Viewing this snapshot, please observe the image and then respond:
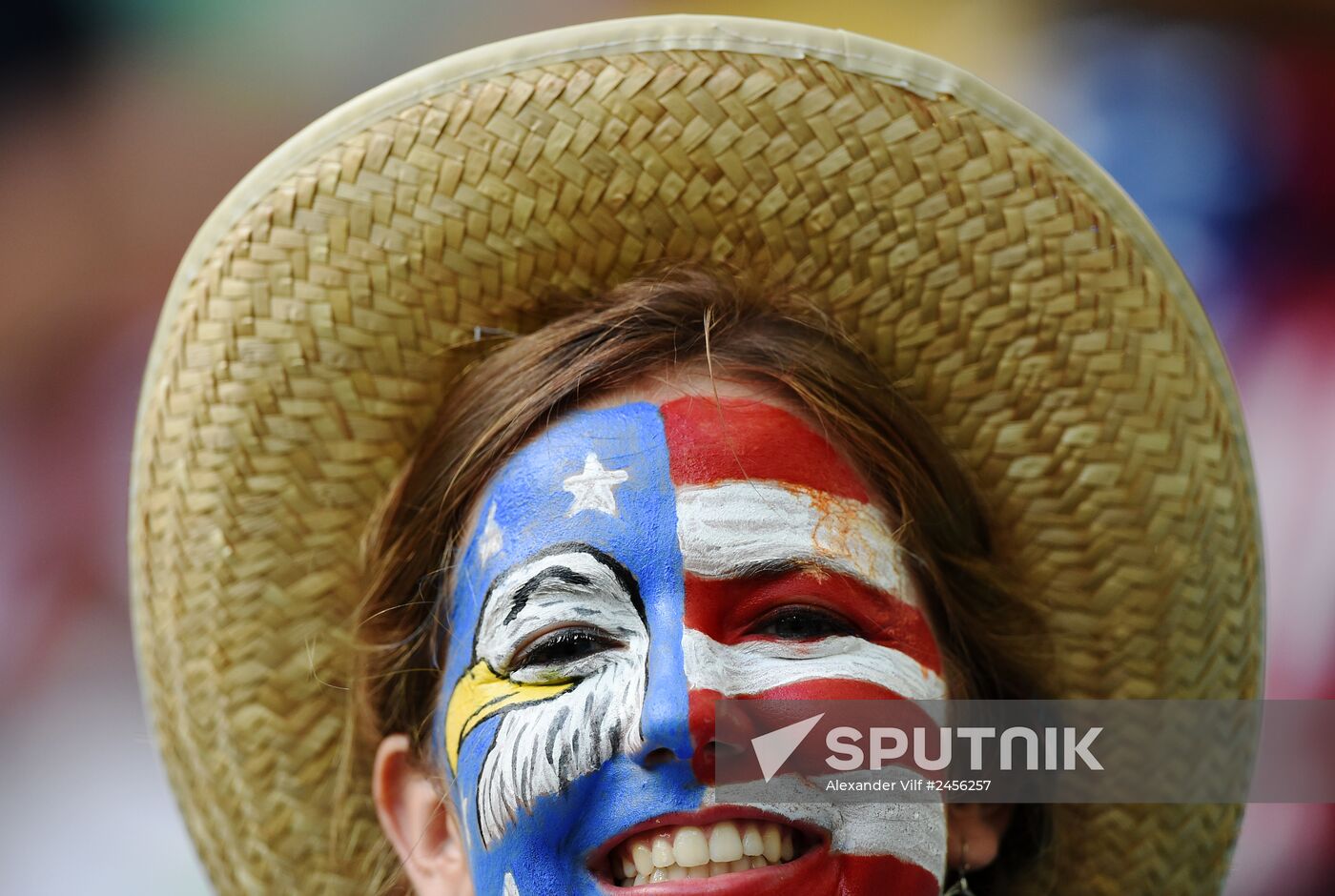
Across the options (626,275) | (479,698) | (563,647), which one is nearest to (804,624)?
(563,647)

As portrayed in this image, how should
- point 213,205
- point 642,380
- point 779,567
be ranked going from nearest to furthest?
point 779,567, point 642,380, point 213,205

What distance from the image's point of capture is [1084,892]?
6.15 ft

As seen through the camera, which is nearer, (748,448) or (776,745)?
(776,745)

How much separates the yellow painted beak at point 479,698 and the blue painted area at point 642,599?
2 cm

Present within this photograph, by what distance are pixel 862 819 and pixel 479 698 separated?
467mm

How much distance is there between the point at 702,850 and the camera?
4.85ft

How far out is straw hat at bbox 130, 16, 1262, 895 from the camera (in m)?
1.75

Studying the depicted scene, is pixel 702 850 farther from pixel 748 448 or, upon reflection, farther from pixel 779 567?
pixel 748 448

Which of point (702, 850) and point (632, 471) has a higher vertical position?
point (632, 471)

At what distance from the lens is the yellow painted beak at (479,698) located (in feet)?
5.20

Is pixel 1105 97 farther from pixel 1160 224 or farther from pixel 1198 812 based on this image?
pixel 1198 812
